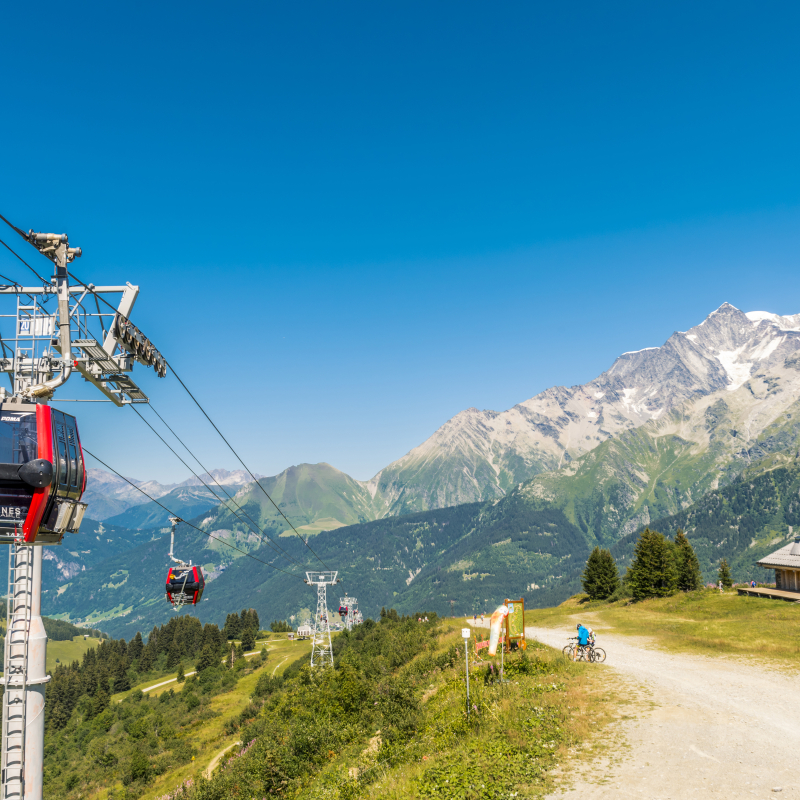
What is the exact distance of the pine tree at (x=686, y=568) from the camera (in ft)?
285

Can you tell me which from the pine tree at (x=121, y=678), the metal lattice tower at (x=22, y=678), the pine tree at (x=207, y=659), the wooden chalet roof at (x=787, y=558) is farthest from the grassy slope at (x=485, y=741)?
the pine tree at (x=121, y=678)

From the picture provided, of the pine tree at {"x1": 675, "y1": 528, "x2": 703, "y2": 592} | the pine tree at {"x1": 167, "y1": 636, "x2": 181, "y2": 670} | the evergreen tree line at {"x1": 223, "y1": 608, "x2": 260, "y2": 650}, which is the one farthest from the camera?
the pine tree at {"x1": 167, "y1": 636, "x2": 181, "y2": 670}

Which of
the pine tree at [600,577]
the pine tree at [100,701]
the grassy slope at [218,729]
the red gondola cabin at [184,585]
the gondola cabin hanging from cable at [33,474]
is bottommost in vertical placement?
the pine tree at [100,701]

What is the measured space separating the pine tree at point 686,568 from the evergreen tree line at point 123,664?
111 meters

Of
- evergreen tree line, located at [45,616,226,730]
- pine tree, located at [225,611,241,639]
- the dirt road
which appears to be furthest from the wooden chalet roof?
pine tree, located at [225,611,241,639]

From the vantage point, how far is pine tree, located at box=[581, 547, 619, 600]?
86250 mm

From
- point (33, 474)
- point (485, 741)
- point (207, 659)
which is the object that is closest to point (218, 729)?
point (207, 659)

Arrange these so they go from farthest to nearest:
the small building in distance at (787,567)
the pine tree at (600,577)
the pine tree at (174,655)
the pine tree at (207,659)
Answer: the pine tree at (174,655) < the pine tree at (207,659) < the pine tree at (600,577) < the small building in distance at (787,567)

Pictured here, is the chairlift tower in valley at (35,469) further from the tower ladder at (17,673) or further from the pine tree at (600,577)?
the pine tree at (600,577)

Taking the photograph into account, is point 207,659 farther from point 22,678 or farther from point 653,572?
point 22,678

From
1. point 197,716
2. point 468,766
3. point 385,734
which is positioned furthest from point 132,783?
point 468,766

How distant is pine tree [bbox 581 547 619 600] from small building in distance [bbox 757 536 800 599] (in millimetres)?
26580

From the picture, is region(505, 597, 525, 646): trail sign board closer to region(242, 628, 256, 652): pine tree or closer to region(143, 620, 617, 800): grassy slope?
region(143, 620, 617, 800): grassy slope

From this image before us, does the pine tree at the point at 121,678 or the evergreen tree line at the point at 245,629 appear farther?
the evergreen tree line at the point at 245,629
